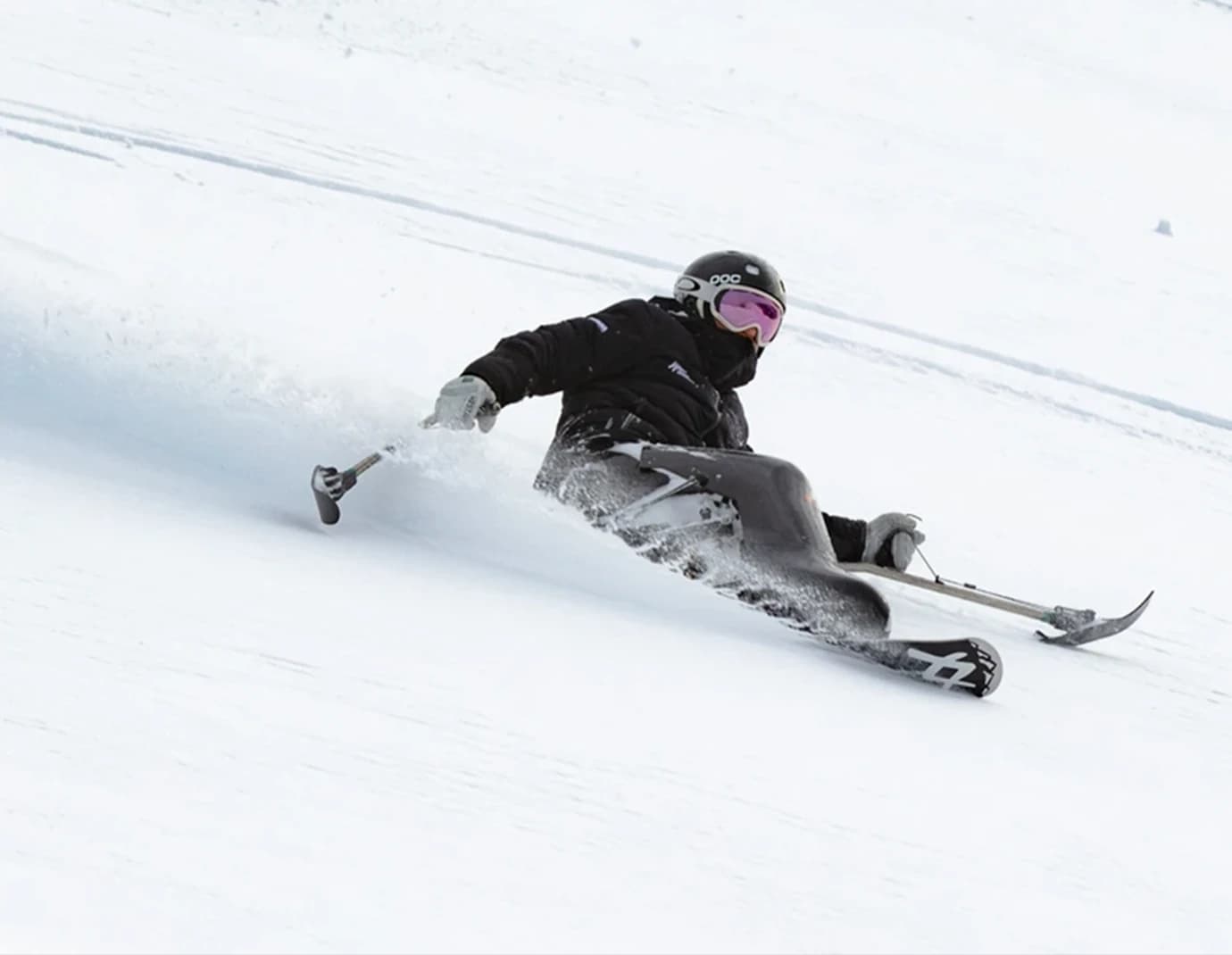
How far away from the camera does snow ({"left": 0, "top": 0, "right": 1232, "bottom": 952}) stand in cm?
216

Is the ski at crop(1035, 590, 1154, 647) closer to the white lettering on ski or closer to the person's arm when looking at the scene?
the white lettering on ski

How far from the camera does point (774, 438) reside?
258 inches

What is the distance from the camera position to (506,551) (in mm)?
4055

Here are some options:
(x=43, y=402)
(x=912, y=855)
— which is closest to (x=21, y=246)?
(x=43, y=402)

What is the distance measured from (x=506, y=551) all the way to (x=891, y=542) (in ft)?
3.70

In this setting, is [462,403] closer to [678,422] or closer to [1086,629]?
[678,422]

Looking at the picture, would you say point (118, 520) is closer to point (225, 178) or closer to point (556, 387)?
point (556, 387)

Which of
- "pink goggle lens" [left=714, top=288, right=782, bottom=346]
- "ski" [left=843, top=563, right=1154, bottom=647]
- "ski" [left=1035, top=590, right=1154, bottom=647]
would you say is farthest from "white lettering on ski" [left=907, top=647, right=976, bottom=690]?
"pink goggle lens" [left=714, top=288, right=782, bottom=346]

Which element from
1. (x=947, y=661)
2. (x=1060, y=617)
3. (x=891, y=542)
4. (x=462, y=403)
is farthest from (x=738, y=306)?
(x=947, y=661)

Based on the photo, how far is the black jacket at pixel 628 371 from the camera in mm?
4285

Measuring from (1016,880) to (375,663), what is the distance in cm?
107

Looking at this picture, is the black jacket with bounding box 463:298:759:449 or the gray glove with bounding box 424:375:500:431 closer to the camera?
the gray glove with bounding box 424:375:500:431

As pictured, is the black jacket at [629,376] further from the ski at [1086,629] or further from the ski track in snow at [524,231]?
the ski track in snow at [524,231]

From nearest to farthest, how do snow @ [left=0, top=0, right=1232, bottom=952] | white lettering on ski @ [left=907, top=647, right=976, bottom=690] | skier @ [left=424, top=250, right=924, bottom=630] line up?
snow @ [left=0, top=0, right=1232, bottom=952]
white lettering on ski @ [left=907, top=647, right=976, bottom=690]
skier @ [left=424, top=250, right=924, bottom=630]
